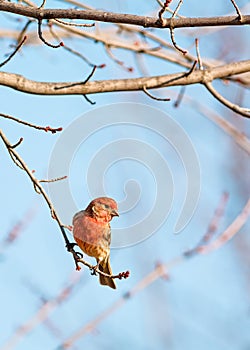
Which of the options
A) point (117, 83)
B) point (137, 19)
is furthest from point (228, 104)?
point (137, 19)

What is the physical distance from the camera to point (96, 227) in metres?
2.88

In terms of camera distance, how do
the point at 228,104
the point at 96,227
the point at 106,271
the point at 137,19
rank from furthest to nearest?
the point at 228,104 → the point at 106,271 → the point at 96,227 → the point at 137,19

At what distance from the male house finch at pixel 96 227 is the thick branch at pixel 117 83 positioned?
0.78m

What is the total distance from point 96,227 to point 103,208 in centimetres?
15

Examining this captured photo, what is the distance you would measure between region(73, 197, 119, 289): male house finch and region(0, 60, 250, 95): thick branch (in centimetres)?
78

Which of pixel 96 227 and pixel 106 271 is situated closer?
pixel 96 227

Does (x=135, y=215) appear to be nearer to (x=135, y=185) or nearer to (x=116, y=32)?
(x=135, y=185)

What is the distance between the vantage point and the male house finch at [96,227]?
2770 millimetres

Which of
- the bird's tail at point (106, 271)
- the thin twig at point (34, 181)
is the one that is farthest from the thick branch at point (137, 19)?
the bird's tail at point (106, 271)

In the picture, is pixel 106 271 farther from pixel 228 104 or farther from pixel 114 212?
pixel 228 104

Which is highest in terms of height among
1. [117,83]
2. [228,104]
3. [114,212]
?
[117,83]

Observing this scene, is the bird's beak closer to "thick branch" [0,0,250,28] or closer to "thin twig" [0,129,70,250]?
"thin twig" [0,129,70,250]

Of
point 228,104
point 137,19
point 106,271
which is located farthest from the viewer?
point 228,104

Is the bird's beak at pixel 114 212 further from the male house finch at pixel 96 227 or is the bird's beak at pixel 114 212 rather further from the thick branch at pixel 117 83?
the thick branch at pixel 117 83
